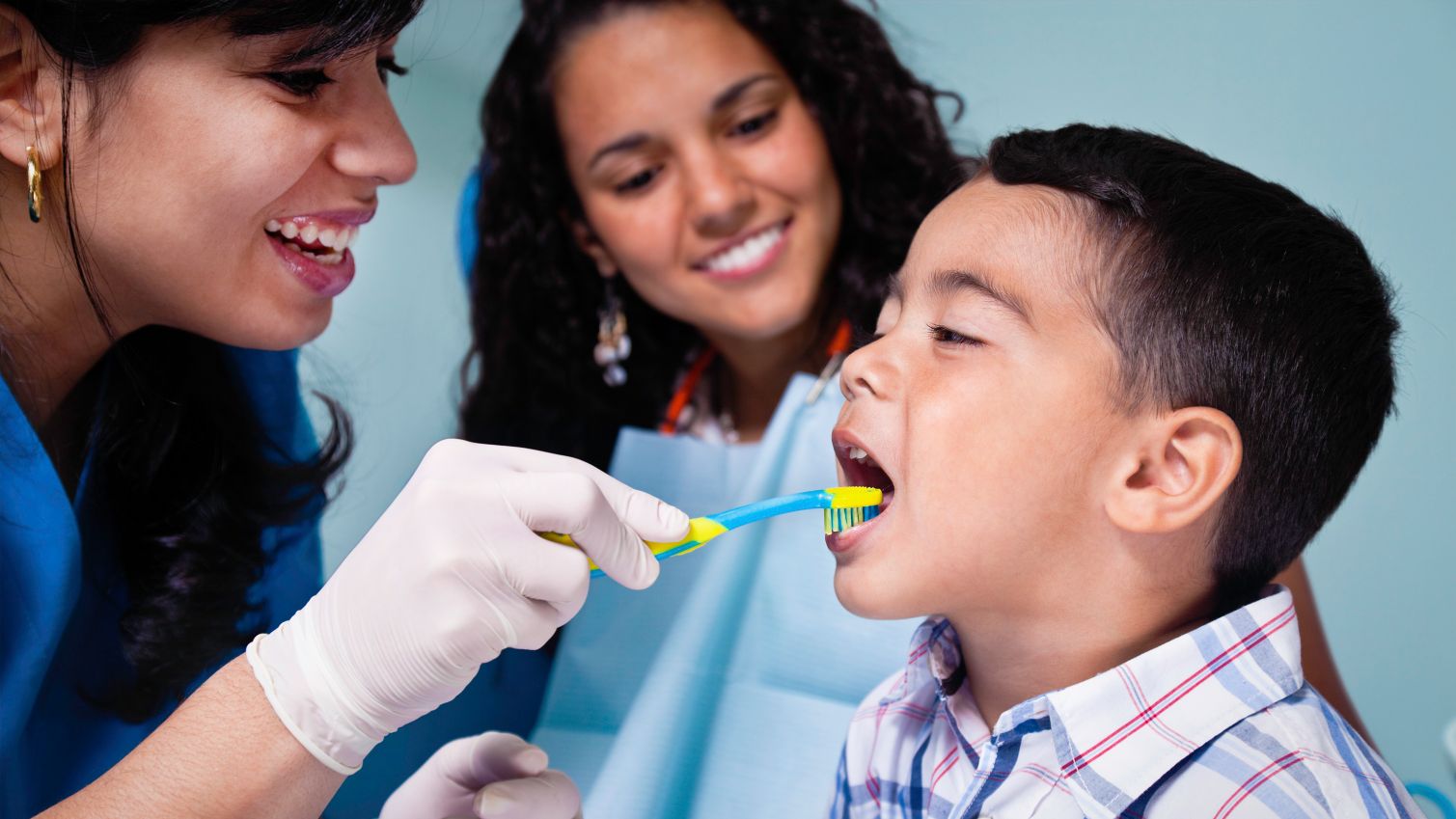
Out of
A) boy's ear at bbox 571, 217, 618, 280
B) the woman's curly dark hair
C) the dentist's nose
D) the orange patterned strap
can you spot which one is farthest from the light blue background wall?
the dentist's nose

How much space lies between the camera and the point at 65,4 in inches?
35.4

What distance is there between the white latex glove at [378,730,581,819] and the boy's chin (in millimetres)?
336

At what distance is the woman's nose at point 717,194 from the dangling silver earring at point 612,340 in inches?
12.1

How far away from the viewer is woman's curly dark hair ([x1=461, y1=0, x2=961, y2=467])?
1.65 meters

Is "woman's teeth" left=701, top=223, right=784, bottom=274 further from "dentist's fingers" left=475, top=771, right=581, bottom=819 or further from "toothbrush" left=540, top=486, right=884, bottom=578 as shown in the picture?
"dentist's fingers" left=475, top=771, right=581, bottom=819

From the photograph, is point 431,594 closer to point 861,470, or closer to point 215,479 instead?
point 861,470

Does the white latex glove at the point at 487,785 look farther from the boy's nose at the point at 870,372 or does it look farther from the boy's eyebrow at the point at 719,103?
the boy's eyebrow at the point at 719,103

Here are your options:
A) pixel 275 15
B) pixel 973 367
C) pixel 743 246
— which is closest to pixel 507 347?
pixel 743 246

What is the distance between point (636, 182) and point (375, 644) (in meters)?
0.87

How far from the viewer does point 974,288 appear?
980 mm

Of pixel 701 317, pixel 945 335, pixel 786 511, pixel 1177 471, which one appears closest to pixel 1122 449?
pixel 1177 471

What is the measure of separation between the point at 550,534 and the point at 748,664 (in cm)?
58

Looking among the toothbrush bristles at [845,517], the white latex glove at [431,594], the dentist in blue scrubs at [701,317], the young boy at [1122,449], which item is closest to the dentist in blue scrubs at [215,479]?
the white latex glove at [431,594]

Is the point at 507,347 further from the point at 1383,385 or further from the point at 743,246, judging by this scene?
the point at 1383,385
